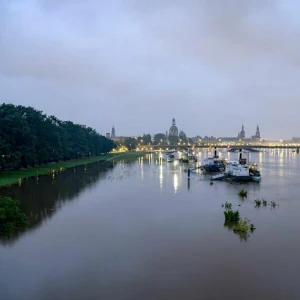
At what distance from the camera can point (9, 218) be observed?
32312mm

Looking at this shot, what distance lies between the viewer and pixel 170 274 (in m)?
21.9

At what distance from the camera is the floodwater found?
64.8 ft

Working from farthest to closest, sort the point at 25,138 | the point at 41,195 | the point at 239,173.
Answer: the point at 25,138
the point at 239,173
the point at 41,195

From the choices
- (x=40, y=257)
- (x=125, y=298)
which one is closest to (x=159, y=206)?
(x=40, y=257)

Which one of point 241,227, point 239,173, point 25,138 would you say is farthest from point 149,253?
point 25,138

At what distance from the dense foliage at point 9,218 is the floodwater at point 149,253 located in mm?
1207

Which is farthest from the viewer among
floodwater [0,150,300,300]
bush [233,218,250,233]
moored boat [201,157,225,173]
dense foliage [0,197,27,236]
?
moored boat [201,157,225,173]

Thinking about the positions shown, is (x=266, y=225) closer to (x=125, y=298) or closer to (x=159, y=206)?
(x=159, y=206)

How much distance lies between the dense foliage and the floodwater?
121 cm

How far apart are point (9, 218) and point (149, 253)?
1405cm

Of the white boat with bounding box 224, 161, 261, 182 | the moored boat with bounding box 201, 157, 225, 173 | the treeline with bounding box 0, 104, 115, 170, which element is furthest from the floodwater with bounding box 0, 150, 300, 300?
the moored boat with bounding box 201, 157, 225, 173

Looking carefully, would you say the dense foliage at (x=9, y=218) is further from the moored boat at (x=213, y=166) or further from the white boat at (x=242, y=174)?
the moored boat at (x=213, y=166)

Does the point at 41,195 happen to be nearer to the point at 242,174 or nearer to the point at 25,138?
the point at 25,138

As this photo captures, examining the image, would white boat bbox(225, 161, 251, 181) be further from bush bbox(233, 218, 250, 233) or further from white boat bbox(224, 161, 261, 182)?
bush bbox(233, 218, 250, 233)
